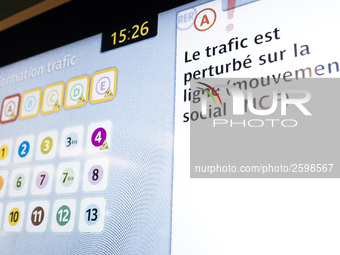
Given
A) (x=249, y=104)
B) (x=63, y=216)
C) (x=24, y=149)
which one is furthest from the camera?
(x=24, y=149)

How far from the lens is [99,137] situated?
0.66m

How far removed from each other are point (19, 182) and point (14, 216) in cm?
8

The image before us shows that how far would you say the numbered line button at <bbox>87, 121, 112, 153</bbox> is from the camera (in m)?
0.65

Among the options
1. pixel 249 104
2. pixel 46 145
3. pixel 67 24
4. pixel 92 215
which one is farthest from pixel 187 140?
pixel 67 24

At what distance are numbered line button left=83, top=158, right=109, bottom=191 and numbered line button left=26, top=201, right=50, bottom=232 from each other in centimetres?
11

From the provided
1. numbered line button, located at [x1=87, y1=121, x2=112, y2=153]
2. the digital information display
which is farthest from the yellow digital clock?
numbered line button, located at [x1=87, y1=121, x2=112, y2=153]

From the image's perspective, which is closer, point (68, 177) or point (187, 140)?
point (187, 140)

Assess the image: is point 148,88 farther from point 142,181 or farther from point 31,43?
point 31,43

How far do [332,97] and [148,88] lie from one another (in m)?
0.34

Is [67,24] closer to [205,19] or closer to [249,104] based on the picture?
[205,19]

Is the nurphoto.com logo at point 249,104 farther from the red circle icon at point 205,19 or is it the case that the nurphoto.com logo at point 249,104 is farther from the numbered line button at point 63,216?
the numbered line button at point 63,216

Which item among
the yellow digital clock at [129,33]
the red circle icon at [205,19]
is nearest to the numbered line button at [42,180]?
the yellow digital clock at [129,33]

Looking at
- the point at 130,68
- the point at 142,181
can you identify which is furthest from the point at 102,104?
the point at 142,181

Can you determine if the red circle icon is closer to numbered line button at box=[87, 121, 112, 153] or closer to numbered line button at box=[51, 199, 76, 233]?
numbered line button at box=[87, 121, 112, 153]
